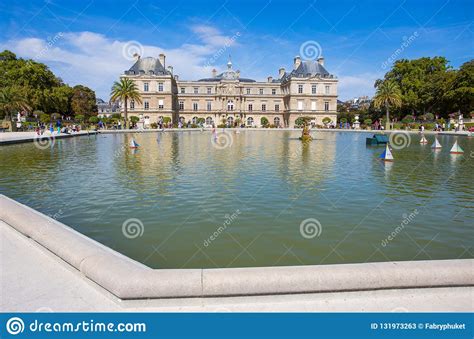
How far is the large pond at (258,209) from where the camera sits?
5715mm

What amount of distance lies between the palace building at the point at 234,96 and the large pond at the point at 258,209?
59.3 metres

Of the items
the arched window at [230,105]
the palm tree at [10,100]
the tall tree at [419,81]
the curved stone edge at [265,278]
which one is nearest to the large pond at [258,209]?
the curved stone edge at [265,278]

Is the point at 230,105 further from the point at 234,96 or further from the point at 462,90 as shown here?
the point at 462,90

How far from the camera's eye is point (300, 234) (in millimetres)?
6387

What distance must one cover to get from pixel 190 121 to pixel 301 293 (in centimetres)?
7570

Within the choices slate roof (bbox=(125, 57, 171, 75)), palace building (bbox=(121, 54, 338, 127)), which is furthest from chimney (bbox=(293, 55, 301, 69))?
slate roof (bbox=(125, 57, 171, 75))

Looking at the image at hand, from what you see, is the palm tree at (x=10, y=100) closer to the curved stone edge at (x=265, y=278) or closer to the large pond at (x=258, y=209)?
the large pond at (x=258, y=209)

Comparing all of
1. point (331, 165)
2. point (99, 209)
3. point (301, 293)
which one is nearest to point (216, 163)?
point (331, 165)

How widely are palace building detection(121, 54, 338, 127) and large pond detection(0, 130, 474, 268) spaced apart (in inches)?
2336

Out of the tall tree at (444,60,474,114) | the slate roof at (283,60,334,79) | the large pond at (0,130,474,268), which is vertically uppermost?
the slate roof at (283,60,334,79)

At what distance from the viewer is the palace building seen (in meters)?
71.1

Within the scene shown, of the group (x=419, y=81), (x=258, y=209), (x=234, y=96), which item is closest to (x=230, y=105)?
(x=234, y=96)

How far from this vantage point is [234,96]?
76.7m

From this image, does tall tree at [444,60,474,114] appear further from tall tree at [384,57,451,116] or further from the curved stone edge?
the curved stone edge
